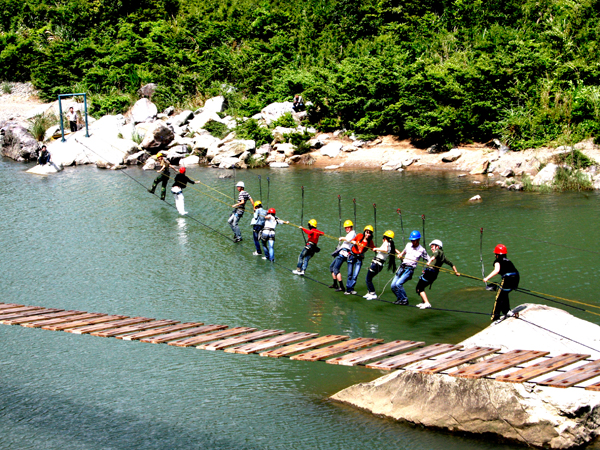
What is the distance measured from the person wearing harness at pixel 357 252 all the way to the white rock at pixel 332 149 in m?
20.8

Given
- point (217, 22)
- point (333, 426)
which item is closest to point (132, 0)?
point (217, 22)

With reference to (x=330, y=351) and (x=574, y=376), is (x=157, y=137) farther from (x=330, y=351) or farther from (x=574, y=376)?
(x=574, y=376)

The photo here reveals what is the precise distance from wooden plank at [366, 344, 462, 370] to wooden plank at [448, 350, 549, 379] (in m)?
0.77

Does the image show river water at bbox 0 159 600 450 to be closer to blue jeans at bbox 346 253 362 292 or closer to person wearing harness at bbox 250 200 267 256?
blue jeans at bbox 346 253 362 292

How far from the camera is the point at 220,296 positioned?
17.5m

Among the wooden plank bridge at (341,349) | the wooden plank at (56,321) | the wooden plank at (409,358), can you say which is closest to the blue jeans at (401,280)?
the wooden plank bridge at (341,349)

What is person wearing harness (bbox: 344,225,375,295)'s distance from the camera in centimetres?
1662

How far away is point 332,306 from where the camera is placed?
1670cm

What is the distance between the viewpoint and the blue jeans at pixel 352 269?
1698cm

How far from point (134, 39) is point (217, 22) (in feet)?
23.2

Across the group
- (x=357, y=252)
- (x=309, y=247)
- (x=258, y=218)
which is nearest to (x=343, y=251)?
(x=357, y=252)

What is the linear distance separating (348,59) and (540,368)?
111 feet

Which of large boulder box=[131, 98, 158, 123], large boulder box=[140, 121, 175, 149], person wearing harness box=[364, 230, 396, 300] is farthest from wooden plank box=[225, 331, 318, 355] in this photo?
large boulder box=[131, 98, 158, 123]

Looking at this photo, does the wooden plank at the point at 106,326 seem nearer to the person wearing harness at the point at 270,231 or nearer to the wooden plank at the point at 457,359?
the wooden plank at the point at 457,359
